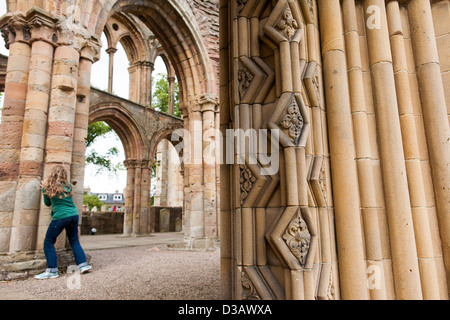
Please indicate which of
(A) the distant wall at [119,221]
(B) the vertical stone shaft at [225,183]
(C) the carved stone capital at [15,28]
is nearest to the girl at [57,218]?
(C) the carved stone capital at [15,28]

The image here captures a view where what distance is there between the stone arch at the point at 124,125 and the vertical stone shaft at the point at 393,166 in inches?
543

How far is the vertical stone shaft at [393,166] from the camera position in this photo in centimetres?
170

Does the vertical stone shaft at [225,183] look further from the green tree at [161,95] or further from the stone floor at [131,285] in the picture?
the green tree at [161,95]

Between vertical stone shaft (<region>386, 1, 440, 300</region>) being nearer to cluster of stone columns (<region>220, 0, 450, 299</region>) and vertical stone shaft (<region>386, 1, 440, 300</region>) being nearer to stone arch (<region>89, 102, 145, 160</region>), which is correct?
cluster of stone columns (<region>220, 0, 450, 299</region>)

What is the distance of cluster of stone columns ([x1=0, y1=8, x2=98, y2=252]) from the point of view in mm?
4516

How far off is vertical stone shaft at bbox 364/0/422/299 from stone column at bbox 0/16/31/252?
4801 mm

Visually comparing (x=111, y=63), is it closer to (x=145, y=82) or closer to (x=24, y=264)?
(x=145, y=82)

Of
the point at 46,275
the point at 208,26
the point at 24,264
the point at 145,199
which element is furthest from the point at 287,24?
the point at 145,199

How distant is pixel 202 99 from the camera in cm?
879

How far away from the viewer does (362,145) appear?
1.82 meters

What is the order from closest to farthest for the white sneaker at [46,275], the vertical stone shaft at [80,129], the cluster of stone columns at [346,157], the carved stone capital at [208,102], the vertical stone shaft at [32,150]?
the cluster of stone columns at [346,157], the white sneaker at [46,275], the vertical stone shaft at [32,150], the vertical stone shaft at [80,129], the carved stone capital at [208,102]

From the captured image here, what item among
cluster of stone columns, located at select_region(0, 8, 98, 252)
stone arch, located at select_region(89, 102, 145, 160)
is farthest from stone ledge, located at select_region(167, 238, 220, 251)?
stone arch, located at select_region(89, 102, 145, 160)

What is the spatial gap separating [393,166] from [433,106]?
1.62 ft

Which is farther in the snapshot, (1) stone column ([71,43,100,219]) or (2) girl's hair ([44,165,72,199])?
(1) stone column ([71,43,100,219])
